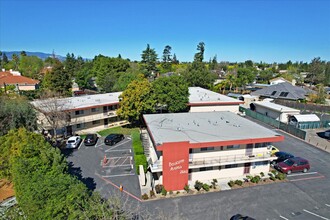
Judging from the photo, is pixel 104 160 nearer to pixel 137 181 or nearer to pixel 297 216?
pixel 137 181

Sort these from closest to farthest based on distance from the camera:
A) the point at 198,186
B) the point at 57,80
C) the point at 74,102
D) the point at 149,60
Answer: the point at 198,186 → the point at 74,102 → the point at 57,80 → the point at 149,60

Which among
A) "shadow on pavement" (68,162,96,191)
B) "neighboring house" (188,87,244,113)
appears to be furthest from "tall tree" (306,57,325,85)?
"shadow on pavement" (68,162,96,191)

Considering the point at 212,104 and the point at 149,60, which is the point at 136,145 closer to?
the point at 212,104

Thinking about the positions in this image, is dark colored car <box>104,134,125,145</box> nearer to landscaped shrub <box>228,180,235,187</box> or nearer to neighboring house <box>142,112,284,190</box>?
neighboring house <box>142,112,284,190</box>

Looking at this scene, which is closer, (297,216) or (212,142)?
(297,216)

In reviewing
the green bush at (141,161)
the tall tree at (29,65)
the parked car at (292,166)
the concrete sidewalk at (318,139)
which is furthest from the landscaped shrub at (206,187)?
the tall tree at (29,65)

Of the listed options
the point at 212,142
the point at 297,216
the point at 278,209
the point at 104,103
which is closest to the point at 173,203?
the point at 212,142

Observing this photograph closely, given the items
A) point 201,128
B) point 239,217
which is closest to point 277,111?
point 201,128
